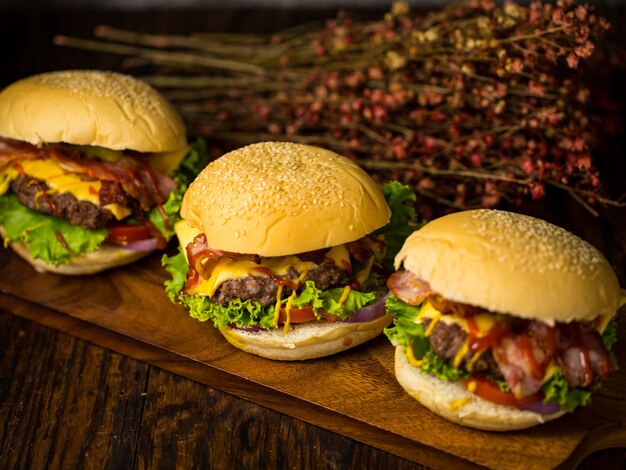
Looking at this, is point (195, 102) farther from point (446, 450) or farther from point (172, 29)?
point (446, 450)

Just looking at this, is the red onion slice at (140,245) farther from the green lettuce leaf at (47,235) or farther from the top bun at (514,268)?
the top bun at (514,268)

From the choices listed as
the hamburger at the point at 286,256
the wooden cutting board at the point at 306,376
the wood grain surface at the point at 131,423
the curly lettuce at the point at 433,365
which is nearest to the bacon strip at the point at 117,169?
the wooden cutting board at the point at 306,376

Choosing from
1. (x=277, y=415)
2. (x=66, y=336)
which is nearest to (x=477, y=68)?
(x=277, y=415)

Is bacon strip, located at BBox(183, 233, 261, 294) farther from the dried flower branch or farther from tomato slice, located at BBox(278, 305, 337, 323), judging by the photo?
the dried flower branch

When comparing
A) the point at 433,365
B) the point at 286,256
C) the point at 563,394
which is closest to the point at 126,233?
the point at 286,256

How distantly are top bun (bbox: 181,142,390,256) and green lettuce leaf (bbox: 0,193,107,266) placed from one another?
67cm

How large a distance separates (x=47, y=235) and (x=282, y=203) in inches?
57.3

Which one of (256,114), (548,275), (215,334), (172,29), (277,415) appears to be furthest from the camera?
(172,29)

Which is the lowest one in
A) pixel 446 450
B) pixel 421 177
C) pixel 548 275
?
pixel 446 450

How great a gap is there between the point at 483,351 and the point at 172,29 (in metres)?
5.46

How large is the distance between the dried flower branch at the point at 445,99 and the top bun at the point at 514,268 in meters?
0.87

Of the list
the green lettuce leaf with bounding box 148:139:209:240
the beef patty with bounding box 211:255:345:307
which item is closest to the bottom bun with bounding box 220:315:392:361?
the beef patty with bounding box 211:255:345:307

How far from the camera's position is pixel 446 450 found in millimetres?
3514

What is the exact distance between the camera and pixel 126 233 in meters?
4.68
